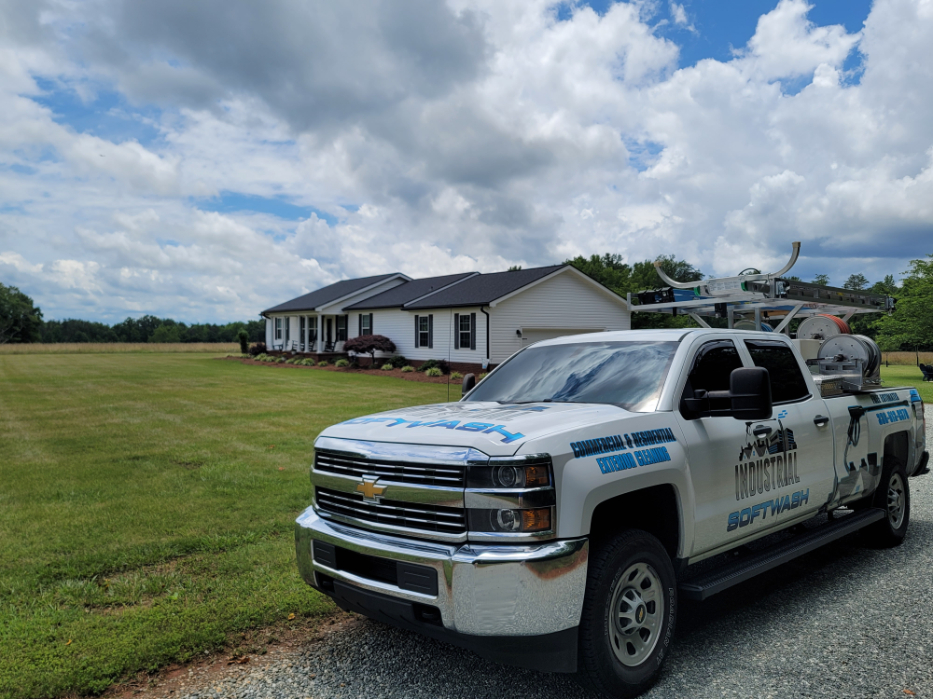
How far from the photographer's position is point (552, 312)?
31766 millimetres

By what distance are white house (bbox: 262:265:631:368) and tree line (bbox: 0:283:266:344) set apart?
6662cm

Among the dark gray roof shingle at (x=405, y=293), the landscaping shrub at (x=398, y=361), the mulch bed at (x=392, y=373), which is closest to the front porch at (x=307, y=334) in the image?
the mulch bed at (x=392, y=373)

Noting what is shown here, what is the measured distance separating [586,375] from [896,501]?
12.2ft

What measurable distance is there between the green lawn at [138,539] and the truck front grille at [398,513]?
1213 millimetres

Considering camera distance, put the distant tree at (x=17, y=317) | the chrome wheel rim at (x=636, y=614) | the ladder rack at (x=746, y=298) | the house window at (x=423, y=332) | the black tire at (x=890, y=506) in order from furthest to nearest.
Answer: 1. the distant tree at (x=17, y=317)
2. the house window at (x=423, y=332)
3. the black tire at (x=890, y=506)
4. the ladder rack at (x=746, y=298)
5. the chrome wheel rim at (x=636, y=614)

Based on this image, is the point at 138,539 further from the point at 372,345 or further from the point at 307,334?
the point at 307,334

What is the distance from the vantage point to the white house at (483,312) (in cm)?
3030

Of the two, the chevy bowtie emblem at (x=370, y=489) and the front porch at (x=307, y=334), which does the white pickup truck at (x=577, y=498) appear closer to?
the chevy bowtie emblem at (x=370, y=489)

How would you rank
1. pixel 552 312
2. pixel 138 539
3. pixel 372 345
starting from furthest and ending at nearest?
pixel 372 345 < pixel 552 312 < pixel 138 539

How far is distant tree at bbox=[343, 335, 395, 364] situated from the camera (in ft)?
115

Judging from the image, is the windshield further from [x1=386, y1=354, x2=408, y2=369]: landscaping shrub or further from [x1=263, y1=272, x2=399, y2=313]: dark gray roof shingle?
[x1=263, y1=272, x2=399, y2=313]: dark gray roof shingle

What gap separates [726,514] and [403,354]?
31.6 metres

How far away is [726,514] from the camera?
423cm

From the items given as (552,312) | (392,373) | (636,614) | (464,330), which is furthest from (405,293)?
(636,614)
